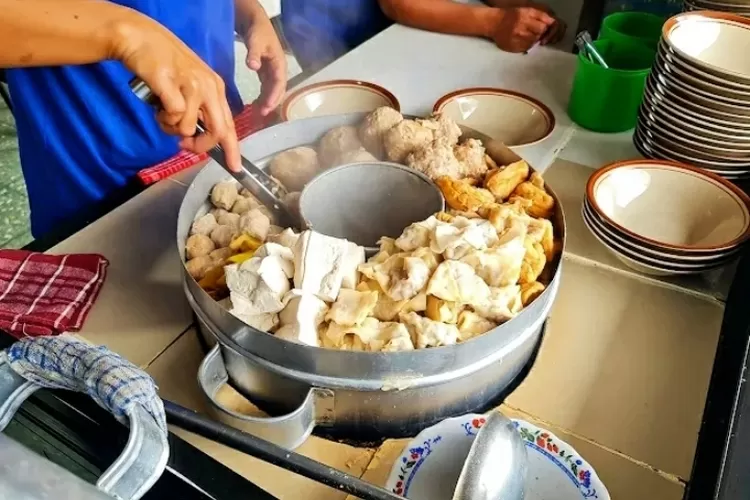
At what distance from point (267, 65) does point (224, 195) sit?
43cm

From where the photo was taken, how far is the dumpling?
0.71 meters

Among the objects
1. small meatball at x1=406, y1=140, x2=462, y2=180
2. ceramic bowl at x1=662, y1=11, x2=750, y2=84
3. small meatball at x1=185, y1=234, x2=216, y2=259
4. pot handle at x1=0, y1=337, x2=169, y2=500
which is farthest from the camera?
ceramic bowl at x1=662, y1=11, x2=750, y2=84

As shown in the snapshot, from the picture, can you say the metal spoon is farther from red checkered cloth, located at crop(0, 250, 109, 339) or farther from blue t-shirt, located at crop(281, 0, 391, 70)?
blue t-shirt, located at crop(281, 0, 391, 70)

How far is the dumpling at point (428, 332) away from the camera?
71 cm

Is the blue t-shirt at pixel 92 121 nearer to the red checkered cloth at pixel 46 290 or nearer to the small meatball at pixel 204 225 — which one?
the red checkered cloth at pixel 46 290

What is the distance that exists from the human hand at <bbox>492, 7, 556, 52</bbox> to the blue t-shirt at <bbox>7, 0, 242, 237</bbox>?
0.60m

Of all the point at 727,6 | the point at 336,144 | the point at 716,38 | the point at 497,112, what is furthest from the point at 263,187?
the point at 727,6

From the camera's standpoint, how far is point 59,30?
0.77m

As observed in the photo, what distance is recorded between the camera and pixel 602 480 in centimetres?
73

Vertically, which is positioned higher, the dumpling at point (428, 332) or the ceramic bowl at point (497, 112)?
the dumpling at point (428, 332)

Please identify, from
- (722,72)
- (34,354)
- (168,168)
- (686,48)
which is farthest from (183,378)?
(686,48)

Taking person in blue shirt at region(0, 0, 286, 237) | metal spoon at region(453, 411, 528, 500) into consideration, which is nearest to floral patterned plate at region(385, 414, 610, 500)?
metal spoon at region(453, 411, 528, 500)

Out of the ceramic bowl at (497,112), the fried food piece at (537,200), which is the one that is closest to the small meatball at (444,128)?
the fried food piece at (537,200)

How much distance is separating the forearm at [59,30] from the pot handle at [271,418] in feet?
1.17
